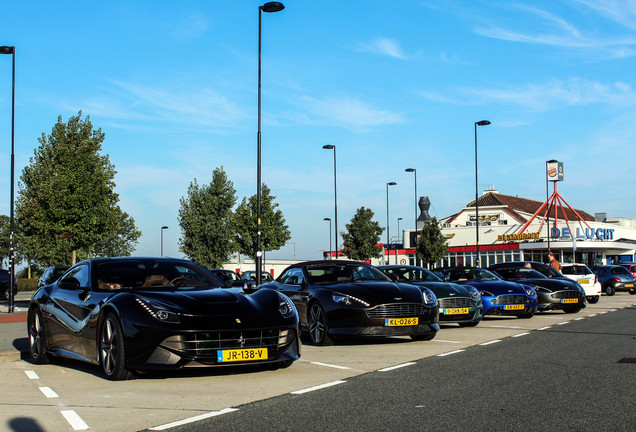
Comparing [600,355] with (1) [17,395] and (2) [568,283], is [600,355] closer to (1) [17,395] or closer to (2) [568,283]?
(1) [17,395]

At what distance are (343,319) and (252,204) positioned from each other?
47732mm

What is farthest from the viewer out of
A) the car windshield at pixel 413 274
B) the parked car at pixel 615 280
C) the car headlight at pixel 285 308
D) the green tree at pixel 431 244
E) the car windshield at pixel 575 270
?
the green tree at pixel 431 244

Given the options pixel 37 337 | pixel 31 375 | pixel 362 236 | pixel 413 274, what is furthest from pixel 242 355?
pixel 362 236

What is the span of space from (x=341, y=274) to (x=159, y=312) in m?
5.39

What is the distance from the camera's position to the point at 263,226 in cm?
5375

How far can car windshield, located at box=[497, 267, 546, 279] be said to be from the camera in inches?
808

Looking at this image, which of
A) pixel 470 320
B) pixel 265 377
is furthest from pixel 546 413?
pixel 470 320

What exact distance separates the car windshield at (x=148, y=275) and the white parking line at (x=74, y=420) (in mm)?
2409

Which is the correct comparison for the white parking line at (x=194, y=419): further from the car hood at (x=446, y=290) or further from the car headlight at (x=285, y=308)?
the car hood at (x=446, y=290)

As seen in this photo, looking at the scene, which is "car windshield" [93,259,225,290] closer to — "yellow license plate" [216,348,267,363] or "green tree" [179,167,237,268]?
"yellow license plate" [216,348,267,363]

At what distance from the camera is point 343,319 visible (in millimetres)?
10828

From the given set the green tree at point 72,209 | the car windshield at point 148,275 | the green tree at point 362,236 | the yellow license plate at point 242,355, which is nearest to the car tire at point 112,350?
the car windshield at point 148,275

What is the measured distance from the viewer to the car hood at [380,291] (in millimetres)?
10938

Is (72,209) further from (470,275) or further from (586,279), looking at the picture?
(586,279)
